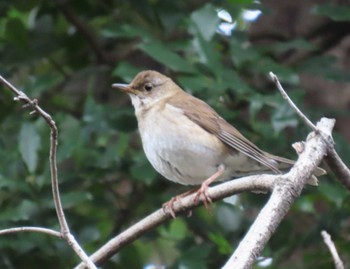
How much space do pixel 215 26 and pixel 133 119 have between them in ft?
2.72

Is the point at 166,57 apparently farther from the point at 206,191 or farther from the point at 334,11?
the point at 206,191

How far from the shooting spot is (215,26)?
20.8 ft

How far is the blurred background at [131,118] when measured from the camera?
626 cm

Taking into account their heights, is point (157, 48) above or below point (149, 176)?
above

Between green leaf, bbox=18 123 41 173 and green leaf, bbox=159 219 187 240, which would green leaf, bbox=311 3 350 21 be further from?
green leaf, bbox=18 123 41 173

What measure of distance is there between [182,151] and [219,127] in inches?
15.2

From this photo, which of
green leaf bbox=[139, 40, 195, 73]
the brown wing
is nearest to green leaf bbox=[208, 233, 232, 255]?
the brown wing

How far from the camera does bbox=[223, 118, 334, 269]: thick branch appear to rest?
3117mm

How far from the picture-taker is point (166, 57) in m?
6.25

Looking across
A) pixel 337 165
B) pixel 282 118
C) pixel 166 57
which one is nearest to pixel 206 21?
pixel 166 57

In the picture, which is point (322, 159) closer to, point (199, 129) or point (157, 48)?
point (199, 129)

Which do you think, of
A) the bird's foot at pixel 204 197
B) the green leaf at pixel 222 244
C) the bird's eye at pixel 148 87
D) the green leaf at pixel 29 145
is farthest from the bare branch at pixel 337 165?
the green leaf at pixel 29 145

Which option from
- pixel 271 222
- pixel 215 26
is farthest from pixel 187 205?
pixel 215 26

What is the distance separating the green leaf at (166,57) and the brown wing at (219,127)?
18 centimetres
